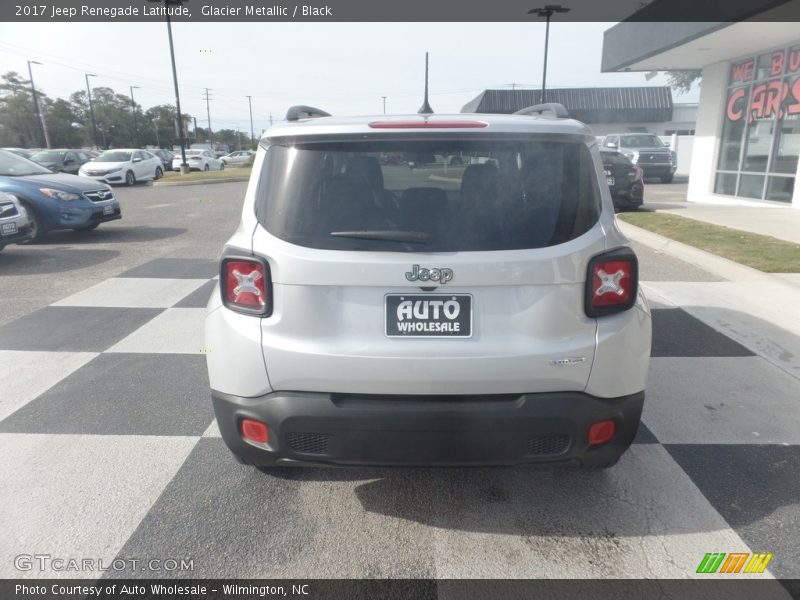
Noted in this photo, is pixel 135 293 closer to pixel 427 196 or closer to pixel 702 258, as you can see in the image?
→ pixel 427 196

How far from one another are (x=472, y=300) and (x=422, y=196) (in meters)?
0.51

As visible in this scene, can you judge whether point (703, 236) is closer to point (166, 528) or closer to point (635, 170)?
point (635, 170)

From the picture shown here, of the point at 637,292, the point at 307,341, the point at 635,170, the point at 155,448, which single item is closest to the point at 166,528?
the point at 155,448

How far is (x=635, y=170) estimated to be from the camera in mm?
13555

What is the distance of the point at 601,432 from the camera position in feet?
7.88

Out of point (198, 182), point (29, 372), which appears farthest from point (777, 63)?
point (198, 182)

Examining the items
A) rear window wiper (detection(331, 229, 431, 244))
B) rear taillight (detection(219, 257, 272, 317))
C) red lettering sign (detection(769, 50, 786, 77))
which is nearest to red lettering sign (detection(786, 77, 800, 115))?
red lettering sign (detection(769, 50, 786, 77))

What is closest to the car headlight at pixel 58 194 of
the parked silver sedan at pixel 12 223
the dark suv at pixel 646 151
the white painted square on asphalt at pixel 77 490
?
the parked silver sedan at pixel 12 223

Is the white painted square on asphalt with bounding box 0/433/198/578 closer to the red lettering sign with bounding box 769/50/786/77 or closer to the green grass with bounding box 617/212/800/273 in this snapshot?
the green grass with bounding box 617/212/800/273

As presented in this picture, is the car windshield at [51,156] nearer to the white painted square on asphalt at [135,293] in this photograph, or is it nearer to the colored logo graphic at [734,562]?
the white painted square on asphalt at [135,293]

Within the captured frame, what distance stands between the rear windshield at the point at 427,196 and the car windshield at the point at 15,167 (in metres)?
9.82

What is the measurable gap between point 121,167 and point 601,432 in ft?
81.3

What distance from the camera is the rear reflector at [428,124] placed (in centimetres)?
240

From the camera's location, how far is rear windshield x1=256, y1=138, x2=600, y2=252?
7.65 ft
